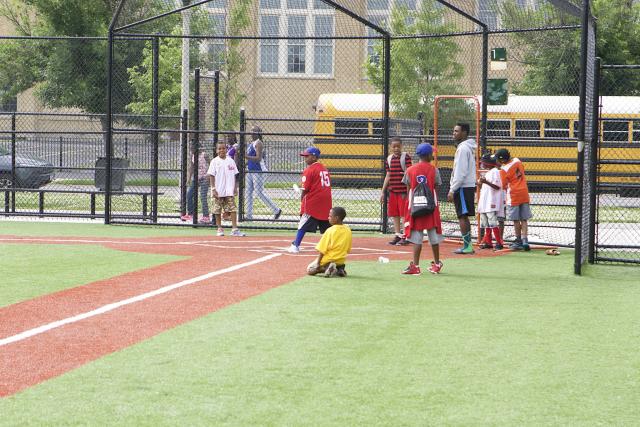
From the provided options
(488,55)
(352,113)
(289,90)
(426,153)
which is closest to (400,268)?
(426,153)

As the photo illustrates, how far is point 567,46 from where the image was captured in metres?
30.3

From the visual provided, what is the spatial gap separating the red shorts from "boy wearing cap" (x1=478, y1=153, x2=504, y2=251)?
4.50 ft

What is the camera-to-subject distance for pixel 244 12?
2536 cm

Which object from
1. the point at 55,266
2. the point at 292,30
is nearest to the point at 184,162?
the point at 55,266

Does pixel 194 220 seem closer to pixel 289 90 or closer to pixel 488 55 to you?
pixel 488 55

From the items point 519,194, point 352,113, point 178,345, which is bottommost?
point 178,345

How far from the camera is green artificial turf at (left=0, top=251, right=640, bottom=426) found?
636 cm

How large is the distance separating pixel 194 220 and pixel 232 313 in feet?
33.8

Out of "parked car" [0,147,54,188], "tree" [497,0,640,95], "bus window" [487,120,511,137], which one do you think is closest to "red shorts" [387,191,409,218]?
"parked car" [0,147,54,188]

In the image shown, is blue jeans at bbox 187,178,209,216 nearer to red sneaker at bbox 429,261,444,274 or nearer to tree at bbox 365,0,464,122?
red sneaker at bbox 429,261,444,274

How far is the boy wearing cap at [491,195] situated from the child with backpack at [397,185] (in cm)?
132

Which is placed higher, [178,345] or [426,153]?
[426,153]

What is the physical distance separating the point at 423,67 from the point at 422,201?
19478 mm

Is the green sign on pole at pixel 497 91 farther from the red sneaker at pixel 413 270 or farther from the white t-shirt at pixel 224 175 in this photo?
the red sneaker at pixel 413 270
